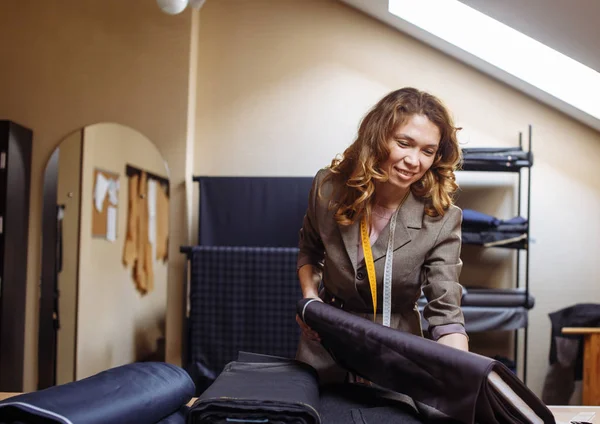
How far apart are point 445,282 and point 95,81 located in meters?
2.66

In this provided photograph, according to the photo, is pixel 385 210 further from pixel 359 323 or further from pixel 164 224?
pixel 164 224

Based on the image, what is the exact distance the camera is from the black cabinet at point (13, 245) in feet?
10.1

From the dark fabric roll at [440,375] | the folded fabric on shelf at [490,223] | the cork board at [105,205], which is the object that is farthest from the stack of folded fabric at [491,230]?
the dark fabric roll at [440,375]

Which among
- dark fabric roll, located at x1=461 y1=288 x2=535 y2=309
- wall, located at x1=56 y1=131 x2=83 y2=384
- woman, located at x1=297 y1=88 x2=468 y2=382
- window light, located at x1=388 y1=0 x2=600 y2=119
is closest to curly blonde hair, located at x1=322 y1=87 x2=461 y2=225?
woman, located at x1=297 y1=88 x2=468 y2=382

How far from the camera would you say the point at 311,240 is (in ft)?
4.88

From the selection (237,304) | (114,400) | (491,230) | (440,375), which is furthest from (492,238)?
(114,400)

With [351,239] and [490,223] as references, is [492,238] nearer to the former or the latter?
[490,223]

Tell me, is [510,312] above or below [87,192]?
below

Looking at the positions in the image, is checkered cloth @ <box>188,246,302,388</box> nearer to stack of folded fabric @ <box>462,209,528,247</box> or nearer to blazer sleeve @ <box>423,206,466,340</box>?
stack of folded fabric @ <box>462,209,528,247</box>

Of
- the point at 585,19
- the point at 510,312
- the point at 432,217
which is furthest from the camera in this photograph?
the point at 510,312

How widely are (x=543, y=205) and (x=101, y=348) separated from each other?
8.32 feet

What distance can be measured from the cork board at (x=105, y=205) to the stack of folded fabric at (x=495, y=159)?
73.2 inches

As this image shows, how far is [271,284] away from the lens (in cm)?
291

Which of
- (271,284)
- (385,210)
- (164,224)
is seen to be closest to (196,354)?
(271,284)
